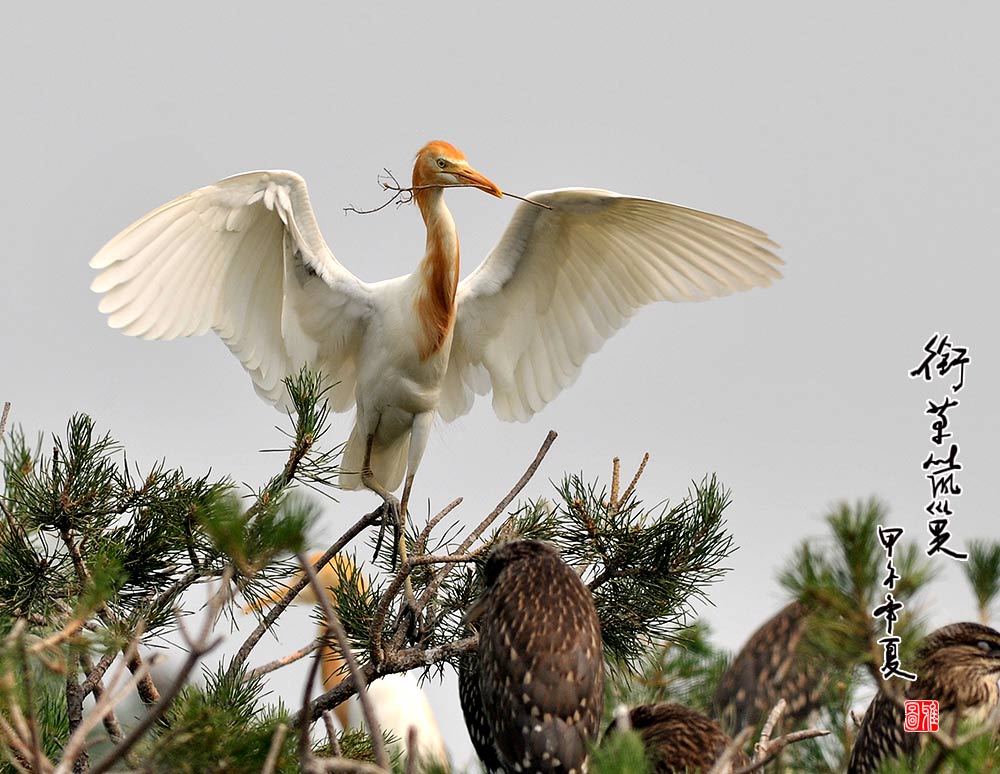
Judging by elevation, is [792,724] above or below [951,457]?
below

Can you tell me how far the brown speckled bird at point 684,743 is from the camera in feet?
7.45

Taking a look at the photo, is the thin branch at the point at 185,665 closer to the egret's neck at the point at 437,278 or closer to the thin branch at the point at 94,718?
the thin branch at the point at 94,718

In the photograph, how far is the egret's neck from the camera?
3.92 metres

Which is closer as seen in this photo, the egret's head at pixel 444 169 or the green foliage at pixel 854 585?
the green foliage at pixel 854 585

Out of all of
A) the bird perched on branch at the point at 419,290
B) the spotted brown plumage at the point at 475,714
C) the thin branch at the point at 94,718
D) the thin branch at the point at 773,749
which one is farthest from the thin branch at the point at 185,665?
the bird perched on branch at the point at 419,290

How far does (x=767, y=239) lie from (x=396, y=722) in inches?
106

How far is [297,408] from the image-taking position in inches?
98.6

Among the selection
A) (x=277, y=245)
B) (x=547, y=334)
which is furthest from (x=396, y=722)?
(x=277, y=245)

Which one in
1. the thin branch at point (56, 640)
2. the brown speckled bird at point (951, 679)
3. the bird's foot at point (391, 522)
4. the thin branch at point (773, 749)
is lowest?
the thin branch at point (773, 749)

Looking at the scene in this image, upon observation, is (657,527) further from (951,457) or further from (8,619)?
(8,619)

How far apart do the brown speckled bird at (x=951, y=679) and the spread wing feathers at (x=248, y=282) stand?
2.05 metres

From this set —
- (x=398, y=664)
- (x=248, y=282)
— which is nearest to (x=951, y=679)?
(x=398, y=664)

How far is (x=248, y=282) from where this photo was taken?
387 centimetres

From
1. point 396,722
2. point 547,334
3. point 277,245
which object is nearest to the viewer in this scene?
point 277,245
